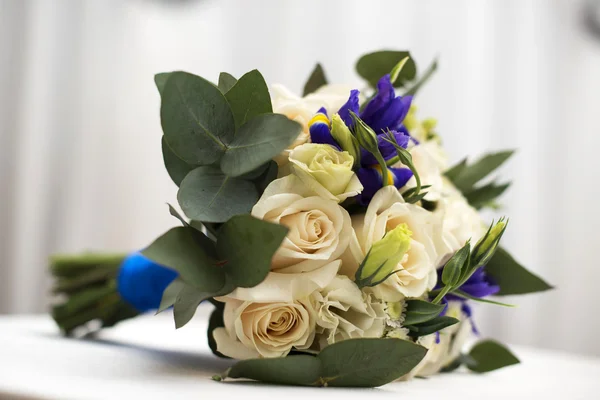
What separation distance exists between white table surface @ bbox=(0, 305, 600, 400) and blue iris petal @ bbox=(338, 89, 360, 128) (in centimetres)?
22

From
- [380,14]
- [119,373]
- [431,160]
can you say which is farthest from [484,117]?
[119,373]

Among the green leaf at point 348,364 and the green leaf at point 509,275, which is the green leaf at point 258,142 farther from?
the green leaf at point 509,275

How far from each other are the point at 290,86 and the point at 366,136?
4.06ft

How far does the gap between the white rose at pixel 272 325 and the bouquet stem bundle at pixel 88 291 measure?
1.55 feet

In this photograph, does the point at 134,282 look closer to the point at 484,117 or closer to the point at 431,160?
the point at 431,160

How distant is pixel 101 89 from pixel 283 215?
154cm

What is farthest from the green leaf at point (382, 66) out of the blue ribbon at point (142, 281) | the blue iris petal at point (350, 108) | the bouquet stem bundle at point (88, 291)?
the bouquet stem bundle at point (88, 291)

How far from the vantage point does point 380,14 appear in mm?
1651

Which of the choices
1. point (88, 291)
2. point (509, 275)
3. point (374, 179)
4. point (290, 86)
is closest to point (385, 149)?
point (374, 179)

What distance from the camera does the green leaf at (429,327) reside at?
494 millimetres

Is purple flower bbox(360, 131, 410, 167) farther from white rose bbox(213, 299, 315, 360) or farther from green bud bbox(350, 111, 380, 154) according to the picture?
white rose bbox(213, 299, 315, 360)

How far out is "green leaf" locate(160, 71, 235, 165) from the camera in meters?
0.45

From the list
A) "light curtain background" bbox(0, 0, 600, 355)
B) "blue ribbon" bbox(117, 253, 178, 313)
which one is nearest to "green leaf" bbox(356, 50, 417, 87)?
"blue ribbon" bbox(117, 253, 178, 313)

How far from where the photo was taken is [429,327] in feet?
1.65
